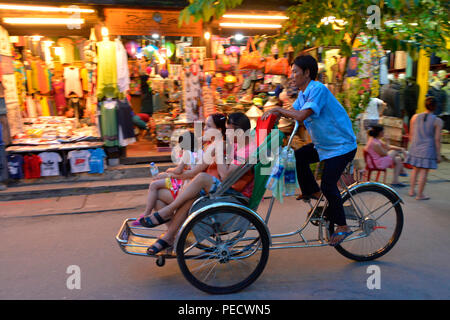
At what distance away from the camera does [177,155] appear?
417cm

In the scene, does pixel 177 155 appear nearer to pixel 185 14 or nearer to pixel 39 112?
pixel 185 14

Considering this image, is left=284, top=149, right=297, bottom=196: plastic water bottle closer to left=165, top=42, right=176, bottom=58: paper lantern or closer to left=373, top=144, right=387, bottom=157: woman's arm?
left=373, top=144, right=387, bottom=157: woman's arm

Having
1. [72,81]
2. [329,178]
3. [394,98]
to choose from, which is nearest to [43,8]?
[72,81]

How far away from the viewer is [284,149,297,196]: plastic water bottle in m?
3.12

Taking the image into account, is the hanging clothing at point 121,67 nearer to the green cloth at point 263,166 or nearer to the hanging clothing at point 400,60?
the green cloth at point 263,166

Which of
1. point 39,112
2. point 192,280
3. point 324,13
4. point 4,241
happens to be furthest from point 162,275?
point 39,112

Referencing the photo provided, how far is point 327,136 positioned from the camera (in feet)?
10.5

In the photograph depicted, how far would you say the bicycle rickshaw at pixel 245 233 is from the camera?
301cm

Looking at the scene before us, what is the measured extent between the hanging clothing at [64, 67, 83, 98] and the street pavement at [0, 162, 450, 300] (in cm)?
386

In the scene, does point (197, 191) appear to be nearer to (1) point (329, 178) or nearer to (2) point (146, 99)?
(1) point (329, 178)

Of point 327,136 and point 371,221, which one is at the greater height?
point 327,136

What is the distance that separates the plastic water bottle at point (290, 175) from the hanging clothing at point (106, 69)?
468cm

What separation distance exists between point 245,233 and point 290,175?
683mm

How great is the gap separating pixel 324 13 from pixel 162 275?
418 cm
